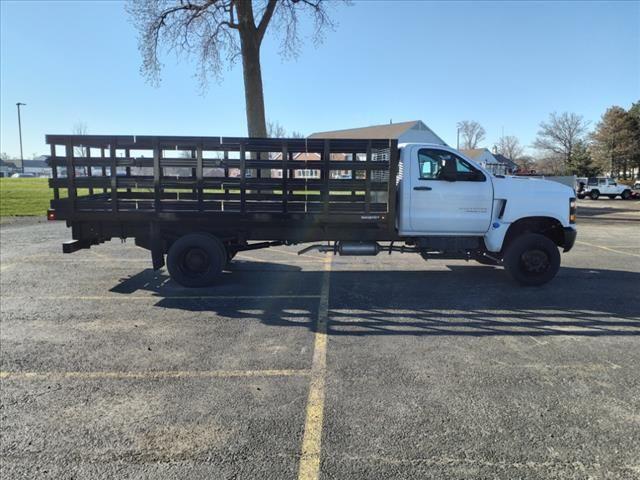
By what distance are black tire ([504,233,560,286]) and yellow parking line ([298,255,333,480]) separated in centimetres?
365

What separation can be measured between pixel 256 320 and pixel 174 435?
268cm

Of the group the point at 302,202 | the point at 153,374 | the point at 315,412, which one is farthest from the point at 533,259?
the point at 153,374

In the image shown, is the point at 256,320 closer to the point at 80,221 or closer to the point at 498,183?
the point at 80,221

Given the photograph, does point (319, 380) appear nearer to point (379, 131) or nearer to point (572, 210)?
point (572, 210)

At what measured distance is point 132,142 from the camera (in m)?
7.32

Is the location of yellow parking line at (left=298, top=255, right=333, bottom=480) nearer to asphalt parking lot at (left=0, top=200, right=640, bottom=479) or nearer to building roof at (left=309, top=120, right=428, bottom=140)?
asphalt parking lot at (left=0, top=200, right=640, bottom=479)

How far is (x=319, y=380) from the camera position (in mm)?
4180

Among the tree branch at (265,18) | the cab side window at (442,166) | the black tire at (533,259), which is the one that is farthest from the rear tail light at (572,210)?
the tree branch at (265,18)

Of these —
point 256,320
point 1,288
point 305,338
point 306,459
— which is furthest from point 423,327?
point 1,288

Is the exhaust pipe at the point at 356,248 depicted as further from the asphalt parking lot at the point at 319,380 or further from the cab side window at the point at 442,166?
the cab side window at the point at 442,166

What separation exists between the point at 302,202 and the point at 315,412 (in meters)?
4.44

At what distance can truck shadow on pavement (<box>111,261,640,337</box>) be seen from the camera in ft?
18.8

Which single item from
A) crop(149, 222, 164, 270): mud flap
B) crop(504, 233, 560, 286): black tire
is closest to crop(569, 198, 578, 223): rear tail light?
crop(504, 233, 560, 286): black tire

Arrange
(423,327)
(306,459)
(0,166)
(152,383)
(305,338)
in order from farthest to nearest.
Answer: (0,166)
(423,327)
(305,338)
(152,383)
(306,459)
